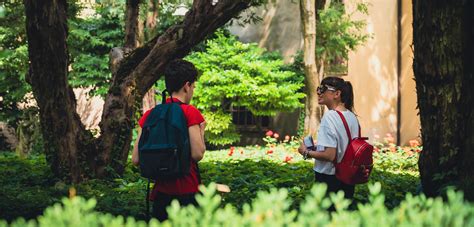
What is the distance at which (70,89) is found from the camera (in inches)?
381

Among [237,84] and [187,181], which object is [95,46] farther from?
[187,181]

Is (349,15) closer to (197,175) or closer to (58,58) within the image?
(58,58)

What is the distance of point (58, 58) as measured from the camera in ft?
30.1

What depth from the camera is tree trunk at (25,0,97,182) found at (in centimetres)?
902

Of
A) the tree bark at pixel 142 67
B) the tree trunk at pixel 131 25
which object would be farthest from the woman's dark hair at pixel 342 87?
the tree trunk at pixel 131 25

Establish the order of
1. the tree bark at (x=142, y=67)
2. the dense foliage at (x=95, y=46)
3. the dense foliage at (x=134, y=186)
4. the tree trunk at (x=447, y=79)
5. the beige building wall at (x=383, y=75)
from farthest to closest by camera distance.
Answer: the beige building wall at (x=383, y=75), the dense foliage at (x=95, y=46), the tree bark at (x=142, y=67), the dense foliage at (x=134, y=186), the tree trunk at (x=447, y=79)

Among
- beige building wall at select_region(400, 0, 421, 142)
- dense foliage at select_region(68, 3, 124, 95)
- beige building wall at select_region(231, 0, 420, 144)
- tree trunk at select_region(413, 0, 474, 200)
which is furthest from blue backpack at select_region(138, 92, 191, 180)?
beige building wall at select_region(400, 0, 421, 142)

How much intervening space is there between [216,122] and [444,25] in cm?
1615

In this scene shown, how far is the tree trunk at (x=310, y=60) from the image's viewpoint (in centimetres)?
1956

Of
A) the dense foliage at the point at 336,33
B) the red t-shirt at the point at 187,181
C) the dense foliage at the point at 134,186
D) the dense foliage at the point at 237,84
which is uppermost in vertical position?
the dense foliage at the point at 336,33

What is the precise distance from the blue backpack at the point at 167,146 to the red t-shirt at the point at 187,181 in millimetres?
59

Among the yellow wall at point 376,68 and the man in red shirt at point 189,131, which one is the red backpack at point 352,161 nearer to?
the man in red shirt at point 189,131

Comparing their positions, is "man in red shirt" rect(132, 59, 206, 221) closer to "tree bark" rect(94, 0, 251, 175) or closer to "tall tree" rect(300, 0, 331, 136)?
"tree bark" rect(94, 0, 251, 175)

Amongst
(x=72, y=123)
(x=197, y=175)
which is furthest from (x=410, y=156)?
(x=197, y=175)
